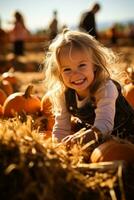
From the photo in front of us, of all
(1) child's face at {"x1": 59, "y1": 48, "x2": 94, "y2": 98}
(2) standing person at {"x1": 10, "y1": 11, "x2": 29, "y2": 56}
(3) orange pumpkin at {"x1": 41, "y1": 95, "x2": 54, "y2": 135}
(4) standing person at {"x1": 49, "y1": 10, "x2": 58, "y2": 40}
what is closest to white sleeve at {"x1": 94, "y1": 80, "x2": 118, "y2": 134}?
(1) child's face at {"x1": 59, "y1": 48, "x2": 94, "y2": 98}

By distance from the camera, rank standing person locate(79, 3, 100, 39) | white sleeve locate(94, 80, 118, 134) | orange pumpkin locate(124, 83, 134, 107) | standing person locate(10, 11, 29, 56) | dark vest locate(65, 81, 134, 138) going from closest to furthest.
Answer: white sleeve locate(94, 80, 118, 134) < dark vest locate(65, 81, 134, 138) < orange pumpkin locate(124, 83, 134, 107) < standing person locate(79, 3, 100, 39) < standing person locate(10, 11, 29, 56)

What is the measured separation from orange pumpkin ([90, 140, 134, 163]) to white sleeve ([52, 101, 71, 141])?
74 centimetres

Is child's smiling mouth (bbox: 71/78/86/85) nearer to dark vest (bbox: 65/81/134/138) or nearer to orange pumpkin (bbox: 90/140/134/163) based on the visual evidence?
dark vest (bbox: 65/81/134/138)

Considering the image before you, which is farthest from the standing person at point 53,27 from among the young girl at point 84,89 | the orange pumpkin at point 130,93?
the young girl at point 84,89

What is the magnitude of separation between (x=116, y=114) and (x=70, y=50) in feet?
2.13

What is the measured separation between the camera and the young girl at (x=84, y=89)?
10.2 feet

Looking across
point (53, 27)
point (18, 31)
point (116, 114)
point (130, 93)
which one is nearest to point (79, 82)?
point (116, 114)

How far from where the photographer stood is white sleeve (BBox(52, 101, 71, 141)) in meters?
3.44

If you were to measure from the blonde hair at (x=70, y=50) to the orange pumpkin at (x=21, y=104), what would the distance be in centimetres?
75

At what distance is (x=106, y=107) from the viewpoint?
10.3 ft

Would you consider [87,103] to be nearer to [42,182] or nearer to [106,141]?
[106,141]

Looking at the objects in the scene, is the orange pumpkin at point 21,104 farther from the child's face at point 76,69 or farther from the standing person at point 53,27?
the standing person at point 53,27

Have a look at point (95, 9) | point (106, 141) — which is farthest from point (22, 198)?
point (95, 9)

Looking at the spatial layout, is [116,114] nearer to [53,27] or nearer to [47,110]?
[47,110]
